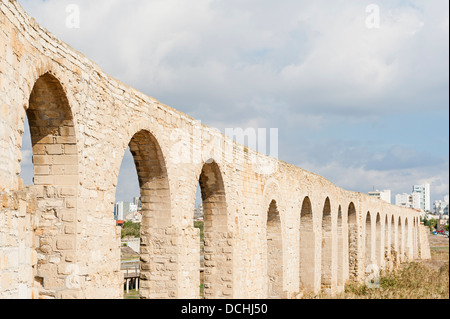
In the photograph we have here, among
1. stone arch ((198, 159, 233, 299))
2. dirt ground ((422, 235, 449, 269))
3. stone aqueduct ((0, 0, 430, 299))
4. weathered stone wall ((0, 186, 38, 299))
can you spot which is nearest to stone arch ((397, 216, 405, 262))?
dirt ground ((422, 235, 449, 269))

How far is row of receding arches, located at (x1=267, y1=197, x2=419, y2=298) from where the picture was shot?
13430mm

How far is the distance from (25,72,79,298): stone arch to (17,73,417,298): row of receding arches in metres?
0.01

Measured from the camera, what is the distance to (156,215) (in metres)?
8.38

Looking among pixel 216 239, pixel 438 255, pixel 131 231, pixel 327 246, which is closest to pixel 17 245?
pixel 216 239

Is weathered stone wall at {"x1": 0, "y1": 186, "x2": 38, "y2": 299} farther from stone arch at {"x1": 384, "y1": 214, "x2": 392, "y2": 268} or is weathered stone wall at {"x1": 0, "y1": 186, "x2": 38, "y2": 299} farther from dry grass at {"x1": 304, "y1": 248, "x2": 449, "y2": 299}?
stone arch at {"x1": 384, "y1": 214, "x2": 392, "y2": 268}

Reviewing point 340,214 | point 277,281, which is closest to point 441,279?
point 340,214

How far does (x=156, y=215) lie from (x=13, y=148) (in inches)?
150

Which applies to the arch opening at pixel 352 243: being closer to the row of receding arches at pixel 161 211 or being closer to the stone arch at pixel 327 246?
the row of receding arches at pixel 161 211

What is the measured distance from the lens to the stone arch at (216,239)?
34.5 ft

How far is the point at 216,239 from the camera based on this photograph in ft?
35.0

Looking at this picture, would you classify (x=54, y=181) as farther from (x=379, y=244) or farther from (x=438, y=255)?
(x=438, y=255)

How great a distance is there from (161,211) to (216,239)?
8.41 ft
